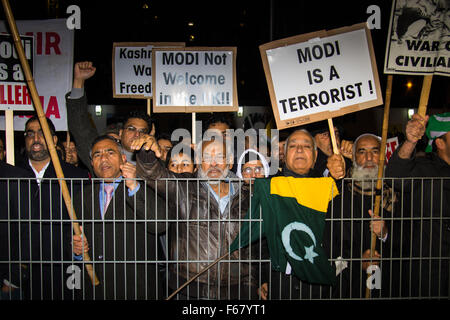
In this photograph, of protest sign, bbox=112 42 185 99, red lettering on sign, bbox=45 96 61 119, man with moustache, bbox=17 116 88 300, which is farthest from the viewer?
protest sign, bbox=112 42 185 99

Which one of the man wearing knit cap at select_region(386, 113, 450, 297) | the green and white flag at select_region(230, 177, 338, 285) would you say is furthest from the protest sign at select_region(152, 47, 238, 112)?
the man wearing knit cap at select_region(386, 113, 450, 297)

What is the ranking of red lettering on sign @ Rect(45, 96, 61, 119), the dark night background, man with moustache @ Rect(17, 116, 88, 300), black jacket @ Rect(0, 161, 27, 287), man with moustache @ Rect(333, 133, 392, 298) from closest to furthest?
black jacket @ Rect(0, 161, 27, 287) < man with moustache @ Rect(333, 133, 392, 298) < man with moustache @ Rect(17, 116, 88, 300) < red lettering on sign @ Rect(45, 96, 61, 119) < the dark night background

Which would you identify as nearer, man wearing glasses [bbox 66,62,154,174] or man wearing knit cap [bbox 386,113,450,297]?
man wearing knit cap [bbox 386,113,450,297]

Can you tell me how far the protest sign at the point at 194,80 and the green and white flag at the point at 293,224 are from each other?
83.4 inches

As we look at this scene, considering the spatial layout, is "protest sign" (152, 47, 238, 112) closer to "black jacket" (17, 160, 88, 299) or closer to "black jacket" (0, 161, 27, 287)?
"black jacket" (17, 160, 88, 299)

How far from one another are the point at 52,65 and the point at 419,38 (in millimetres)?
3920

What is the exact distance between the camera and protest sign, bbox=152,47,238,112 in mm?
4730

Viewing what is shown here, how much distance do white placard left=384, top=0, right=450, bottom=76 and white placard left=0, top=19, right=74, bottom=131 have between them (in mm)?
3498

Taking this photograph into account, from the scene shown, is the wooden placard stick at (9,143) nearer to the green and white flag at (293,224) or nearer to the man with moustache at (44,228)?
the man with moustache at (44,228)

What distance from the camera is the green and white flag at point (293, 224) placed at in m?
2.81

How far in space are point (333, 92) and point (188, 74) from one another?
1.95 metres

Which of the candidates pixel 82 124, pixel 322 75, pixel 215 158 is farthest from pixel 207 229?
pixel 82 124
